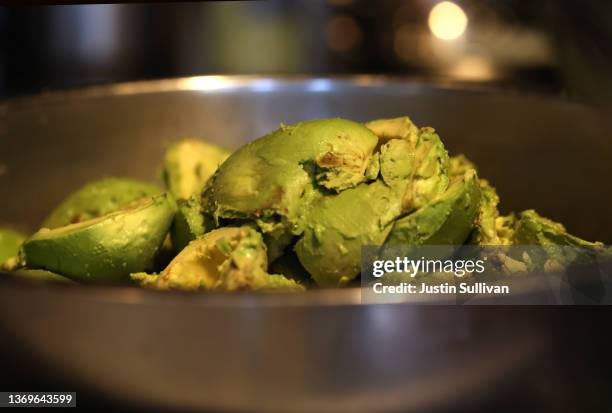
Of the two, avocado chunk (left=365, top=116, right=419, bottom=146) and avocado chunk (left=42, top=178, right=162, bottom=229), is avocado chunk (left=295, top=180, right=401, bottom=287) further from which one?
avocado chunk (left=42, top=178, right=162, bottom=229)

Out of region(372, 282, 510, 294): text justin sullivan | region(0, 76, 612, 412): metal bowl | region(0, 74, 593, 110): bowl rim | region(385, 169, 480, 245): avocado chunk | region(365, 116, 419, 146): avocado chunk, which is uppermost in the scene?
region(0, 74, 593, 110): bowl rim

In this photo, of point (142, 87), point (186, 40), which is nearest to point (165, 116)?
point (142, 87)

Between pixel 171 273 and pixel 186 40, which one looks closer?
pixel 171 273

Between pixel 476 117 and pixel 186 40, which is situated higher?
pixel 186 40

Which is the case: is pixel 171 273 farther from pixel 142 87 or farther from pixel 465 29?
pixel 465 29

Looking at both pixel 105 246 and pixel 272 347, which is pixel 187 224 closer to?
pixel 105 246

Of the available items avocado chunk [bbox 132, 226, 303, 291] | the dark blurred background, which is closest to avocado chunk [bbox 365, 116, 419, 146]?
avocado chunk [bbox 132, 226, 303, 291]
